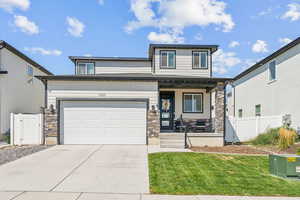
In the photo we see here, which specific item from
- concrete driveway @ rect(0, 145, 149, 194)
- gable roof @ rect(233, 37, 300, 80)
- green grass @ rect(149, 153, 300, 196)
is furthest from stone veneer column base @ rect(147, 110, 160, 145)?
gable roof @ rect(233, 37, 300, 80)

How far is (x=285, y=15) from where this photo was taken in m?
14.7

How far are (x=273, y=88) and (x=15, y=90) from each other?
1828cm

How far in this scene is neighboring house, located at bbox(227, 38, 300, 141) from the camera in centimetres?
1354

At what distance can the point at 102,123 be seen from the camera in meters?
12.7

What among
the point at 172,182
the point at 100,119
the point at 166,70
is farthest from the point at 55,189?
the point at 166,70

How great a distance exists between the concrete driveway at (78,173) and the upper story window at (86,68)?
10075mm

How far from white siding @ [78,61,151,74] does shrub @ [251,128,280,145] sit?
993 centimetres

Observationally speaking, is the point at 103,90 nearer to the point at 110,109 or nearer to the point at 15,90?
the point at 110,109

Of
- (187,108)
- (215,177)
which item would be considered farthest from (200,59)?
(215,177)

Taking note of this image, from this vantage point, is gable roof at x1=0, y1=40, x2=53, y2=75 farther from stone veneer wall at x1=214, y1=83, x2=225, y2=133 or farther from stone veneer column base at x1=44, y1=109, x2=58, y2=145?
stone veneer wall at x1=214, y1=83, x2=225, y2=133

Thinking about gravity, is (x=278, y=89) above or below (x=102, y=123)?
above

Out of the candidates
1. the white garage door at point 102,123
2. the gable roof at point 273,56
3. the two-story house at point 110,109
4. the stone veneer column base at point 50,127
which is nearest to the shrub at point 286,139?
the two-story house at point 110,109

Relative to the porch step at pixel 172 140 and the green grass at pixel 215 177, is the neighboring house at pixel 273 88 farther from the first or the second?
the green grass at pixel 215 177

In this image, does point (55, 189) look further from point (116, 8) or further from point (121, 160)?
point (116, 8)
